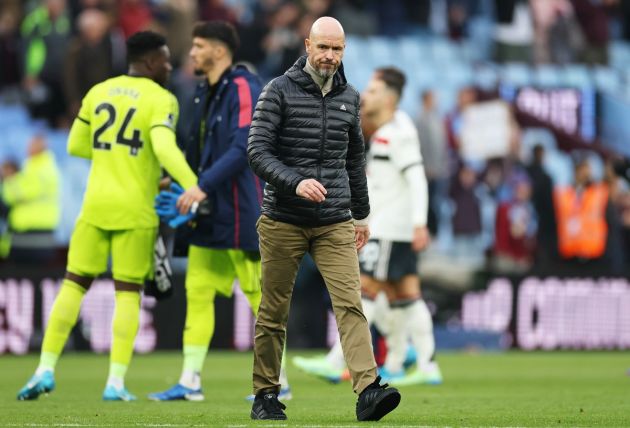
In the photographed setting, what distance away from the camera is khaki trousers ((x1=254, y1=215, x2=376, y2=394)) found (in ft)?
26.3

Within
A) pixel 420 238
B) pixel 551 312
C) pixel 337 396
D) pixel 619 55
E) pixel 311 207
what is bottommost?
pixel 551 312

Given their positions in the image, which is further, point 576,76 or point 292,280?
point 576,76

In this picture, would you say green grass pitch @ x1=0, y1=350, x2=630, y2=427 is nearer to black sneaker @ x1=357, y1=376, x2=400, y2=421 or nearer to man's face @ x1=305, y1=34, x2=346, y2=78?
black sneaker @ x1=357, y1=376, x2=400, y2=421

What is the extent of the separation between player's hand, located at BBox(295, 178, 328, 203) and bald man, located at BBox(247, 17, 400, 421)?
231mm

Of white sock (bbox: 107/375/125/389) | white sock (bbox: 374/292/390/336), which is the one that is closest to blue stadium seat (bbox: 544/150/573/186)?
white sock (bbox: 374/292/390/336)

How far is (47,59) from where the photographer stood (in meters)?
20.5

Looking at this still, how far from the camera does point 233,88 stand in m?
10.2

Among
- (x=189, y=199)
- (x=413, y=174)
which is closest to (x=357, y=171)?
(x=189, y=199)

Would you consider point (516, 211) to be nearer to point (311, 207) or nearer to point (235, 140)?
point (235, 140)

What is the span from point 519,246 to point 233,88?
1045 cm

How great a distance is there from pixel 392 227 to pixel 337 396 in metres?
1.95

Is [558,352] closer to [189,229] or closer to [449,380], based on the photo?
[449,380]

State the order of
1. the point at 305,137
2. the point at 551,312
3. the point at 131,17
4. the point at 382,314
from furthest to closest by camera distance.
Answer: the point at 131,17 → the point at 551,312 → the point at 382,314 → the point at 305,137

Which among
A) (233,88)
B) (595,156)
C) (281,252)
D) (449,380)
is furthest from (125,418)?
(595,156)
